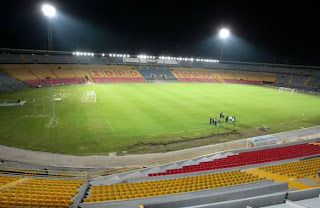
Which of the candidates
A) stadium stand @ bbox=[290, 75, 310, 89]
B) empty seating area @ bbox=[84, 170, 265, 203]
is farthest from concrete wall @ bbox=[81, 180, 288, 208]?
stadium stand @ bbox=[290, 75, 310, 89]

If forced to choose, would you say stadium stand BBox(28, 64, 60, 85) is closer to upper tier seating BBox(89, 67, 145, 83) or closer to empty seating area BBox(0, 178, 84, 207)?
upper tier seating BBox(89, 67, 145, 83)

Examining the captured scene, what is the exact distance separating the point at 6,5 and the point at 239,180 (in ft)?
249

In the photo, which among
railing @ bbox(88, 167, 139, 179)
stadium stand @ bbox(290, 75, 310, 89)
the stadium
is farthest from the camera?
stadium stand @ bbox(290, 75, 310, 89)

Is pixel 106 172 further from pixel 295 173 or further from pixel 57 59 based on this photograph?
pixel 57 59

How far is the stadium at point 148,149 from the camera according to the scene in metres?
8.79

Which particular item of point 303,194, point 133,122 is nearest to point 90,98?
point 133,122

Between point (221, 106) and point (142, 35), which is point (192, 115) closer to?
point (221, 106)

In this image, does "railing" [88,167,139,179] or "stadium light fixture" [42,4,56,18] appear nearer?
"railing" [88,167,139,179]

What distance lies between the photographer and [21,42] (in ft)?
223

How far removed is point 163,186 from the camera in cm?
1011

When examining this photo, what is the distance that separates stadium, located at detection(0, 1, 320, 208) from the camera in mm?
8789

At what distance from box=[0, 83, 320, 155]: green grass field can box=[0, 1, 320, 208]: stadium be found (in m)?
0.11

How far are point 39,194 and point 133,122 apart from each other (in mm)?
17922

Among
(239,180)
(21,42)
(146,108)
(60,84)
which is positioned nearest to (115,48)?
(21,42)
